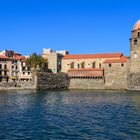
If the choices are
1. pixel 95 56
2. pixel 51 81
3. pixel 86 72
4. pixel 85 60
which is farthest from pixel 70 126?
pixel 85 60

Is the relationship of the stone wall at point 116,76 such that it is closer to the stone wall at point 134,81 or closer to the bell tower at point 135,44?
the stone wall at point 134,81

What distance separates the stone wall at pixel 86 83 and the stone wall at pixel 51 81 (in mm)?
1733

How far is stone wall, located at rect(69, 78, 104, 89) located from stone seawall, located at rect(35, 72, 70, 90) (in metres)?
1.67

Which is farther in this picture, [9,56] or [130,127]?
[9,56]

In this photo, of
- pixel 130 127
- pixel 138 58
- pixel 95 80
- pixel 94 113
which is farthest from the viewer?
pixel 95 80

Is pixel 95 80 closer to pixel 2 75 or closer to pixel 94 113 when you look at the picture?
pixel 2 75

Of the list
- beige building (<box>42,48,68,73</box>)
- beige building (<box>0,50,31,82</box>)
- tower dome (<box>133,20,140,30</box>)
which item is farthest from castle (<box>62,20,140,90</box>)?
beige building (<box>0,50,31,82</box>)

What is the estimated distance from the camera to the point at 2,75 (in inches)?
3359

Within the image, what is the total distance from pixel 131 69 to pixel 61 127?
185 feet

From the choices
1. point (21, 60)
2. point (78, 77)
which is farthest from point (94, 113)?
point (21, 60)

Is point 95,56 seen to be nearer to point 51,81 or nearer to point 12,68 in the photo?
point 51,81

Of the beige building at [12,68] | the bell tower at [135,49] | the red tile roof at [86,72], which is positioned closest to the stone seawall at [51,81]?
the red tile roof at [86,72]

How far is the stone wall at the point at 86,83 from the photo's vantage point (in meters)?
81.9

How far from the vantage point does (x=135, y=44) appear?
77000mm
